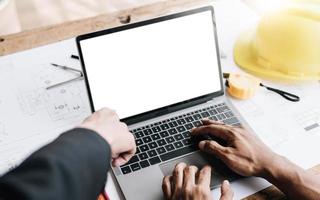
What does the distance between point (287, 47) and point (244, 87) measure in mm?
154

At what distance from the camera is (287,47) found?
1068 mm

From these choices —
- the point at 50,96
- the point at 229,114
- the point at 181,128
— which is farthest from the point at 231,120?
the point at 50,96

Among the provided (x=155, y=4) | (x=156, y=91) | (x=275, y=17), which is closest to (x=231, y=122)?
(x=156, y=91)

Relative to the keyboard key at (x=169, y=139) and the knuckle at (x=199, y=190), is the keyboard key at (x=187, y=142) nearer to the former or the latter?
the keyboard key at (x=169, y=139)

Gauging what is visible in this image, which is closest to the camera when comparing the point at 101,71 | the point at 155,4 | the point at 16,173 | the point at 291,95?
the point at 16,173

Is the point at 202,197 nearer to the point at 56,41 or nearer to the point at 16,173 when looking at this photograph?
the point at 16,173

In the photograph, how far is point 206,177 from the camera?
0.81 meters

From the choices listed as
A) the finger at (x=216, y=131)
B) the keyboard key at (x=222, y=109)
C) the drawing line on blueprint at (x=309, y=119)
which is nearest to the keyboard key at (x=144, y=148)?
the finger at (x=216, y=131)

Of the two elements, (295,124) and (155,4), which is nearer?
(295,124)

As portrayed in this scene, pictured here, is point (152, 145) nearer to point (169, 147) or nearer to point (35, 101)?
point (169, 147)

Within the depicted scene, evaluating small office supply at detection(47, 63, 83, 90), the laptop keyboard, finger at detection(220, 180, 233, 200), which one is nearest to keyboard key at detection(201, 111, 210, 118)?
the laptop keyboard

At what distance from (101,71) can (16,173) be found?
16.5 inches

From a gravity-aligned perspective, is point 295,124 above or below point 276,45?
below

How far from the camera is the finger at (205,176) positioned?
80 centimetres
